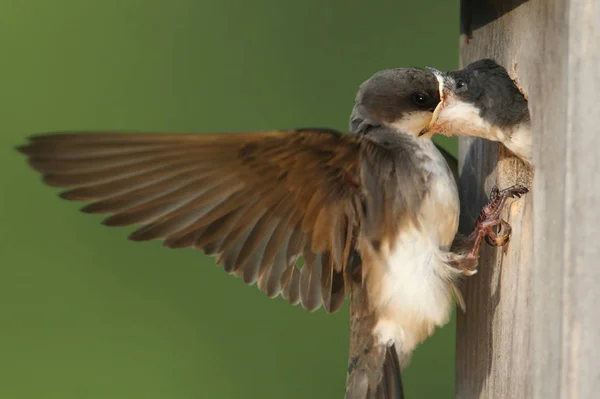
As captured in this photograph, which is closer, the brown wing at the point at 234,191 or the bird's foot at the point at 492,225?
the brown wing at the point at 234,191

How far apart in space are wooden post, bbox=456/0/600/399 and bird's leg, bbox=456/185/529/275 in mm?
17

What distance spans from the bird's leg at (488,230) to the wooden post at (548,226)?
2 centimetres

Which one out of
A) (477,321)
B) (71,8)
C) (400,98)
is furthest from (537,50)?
(71,8)

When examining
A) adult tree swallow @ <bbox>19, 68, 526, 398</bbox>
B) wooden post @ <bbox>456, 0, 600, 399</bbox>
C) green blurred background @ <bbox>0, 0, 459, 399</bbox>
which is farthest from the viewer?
green blurred background @ <bbox>0, 0, 459, 399</bbox>

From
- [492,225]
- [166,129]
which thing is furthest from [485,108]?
[166,129]

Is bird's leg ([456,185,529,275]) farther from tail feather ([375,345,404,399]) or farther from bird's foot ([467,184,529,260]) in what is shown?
tail feather ([375,345,404,399])

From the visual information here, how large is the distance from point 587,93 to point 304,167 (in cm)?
38

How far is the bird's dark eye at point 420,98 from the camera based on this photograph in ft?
5.53

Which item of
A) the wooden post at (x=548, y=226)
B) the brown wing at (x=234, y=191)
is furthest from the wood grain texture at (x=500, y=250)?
the brown wing at (x=234, y=191)

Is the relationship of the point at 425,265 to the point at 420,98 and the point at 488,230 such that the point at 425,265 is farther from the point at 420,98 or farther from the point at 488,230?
the point at 420,98

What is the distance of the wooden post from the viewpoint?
1.31 m

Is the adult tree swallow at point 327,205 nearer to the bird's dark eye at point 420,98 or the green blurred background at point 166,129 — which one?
the bird's dark eye at point 420,98

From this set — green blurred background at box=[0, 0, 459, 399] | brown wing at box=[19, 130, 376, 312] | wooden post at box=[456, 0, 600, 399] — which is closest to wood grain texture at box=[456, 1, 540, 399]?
wooden post at box=[456, 0, 600, 399]

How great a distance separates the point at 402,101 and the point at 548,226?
37cm
